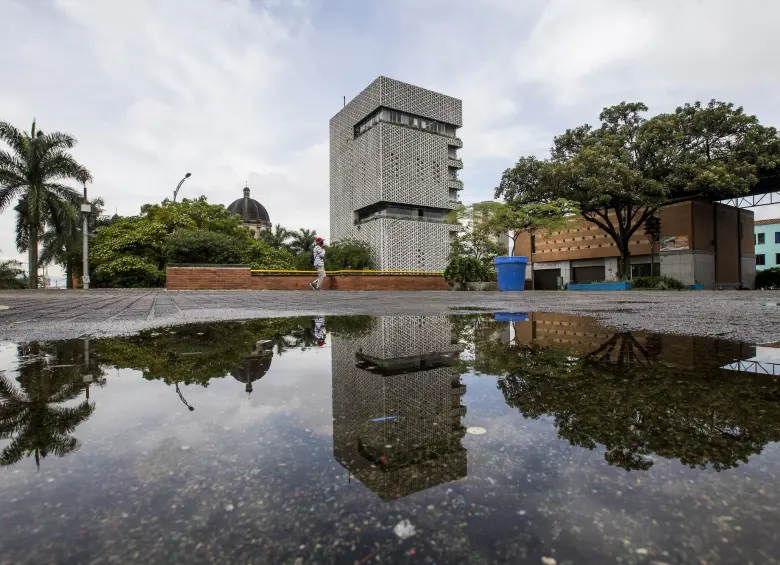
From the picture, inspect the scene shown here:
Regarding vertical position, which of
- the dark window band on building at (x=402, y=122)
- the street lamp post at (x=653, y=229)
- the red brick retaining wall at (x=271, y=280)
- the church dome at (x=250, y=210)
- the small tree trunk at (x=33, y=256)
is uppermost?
the dark window band on building at (x=402, y=122)

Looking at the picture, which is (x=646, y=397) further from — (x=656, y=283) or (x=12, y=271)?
(x=12, y=271)

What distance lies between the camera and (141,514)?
0.63 metres

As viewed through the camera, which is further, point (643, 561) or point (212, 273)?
point (212, 273)

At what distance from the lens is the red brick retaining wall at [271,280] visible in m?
16.3

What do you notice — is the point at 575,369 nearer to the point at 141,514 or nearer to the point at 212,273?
the point at 141,514

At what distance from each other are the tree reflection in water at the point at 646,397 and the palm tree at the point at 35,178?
25775 millimetres

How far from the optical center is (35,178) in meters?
21.0

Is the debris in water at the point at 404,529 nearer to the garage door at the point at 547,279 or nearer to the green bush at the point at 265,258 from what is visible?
the green bush at the point at 265,258

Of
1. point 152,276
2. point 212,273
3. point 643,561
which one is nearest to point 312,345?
point 643,561

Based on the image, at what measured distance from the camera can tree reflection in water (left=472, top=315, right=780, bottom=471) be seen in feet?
2.86

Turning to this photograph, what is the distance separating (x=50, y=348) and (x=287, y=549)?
7.61ft

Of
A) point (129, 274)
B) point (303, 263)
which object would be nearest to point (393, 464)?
→ point (129, 274)

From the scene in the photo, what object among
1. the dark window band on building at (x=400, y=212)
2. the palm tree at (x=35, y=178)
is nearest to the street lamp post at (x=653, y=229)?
the dark window band on building at (x=400, y=212)

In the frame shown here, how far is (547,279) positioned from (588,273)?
3.44m
